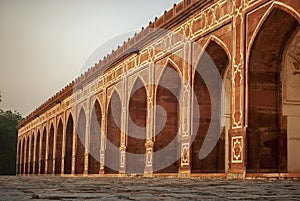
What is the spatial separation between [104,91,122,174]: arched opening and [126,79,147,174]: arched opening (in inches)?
76.3

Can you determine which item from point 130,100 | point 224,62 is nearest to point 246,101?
point 224,62

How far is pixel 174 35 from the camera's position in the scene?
13820mm

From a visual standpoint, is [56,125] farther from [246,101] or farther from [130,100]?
[246,101]

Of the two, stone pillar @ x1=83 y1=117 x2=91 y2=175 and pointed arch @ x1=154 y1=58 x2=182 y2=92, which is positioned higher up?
pointed arch @ x1=154 y1=58 x2=182 y2=92

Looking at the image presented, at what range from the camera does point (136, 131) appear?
17.0m

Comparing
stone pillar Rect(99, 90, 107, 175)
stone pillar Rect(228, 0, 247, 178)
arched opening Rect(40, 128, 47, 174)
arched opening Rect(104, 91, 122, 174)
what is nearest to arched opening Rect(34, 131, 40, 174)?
arched opening Rect(40, 128, 47, 174)

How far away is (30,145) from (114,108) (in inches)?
700

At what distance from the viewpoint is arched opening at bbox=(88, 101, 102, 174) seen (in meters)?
21.1

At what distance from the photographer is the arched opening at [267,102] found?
388 inches

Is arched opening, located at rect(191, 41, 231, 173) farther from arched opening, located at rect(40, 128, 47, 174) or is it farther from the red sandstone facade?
arched opening, located at rect(40, 128, 47, 174)

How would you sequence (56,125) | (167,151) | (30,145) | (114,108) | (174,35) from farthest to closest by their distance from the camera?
(30,145) < (56,125) < (114,108) < (167,151) < (174,35)

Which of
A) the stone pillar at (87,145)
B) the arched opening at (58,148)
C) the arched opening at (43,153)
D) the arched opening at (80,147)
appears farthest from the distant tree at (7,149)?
the stone pillar at (87,145)

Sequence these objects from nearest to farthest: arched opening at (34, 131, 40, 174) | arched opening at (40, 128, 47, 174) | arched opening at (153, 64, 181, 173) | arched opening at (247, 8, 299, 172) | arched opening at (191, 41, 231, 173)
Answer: arched opening at (247, 8, 299, 172) → arched opening at (191, 41, 231, 173) → arched opening at (153, 64, 181, 173) → arched opening at (40, 128, 47, 174) → arched opening at (34, 131, 40, 174)

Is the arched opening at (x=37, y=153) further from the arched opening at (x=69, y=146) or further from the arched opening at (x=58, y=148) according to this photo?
the arched opening at (x=69, y=146)
